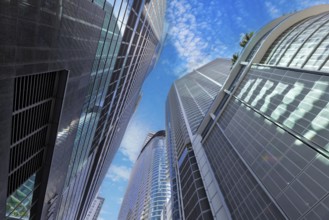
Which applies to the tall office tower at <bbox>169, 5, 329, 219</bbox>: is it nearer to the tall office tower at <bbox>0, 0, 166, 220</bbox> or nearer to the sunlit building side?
the sunlit building side

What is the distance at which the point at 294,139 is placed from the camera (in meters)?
22.1

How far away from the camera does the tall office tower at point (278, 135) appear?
Result: 18922 mm

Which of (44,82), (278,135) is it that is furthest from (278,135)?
(44,82)

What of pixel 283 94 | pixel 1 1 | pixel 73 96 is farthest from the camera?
pixel 283 94

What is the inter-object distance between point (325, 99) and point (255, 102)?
1303 cm

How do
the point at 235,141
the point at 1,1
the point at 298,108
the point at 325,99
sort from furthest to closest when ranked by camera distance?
1. the point at 235,141
2. the point at 298,108
3. the point at 325,99
4. the point at 1,1

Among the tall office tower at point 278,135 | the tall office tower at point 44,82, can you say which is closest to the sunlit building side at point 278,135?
the tall office tower at point 278,135

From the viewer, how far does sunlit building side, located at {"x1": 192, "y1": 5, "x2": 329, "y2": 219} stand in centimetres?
1892

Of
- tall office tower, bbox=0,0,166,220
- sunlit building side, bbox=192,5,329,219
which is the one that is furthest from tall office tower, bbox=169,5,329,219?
tall office tower, bbox=0,0,166,220

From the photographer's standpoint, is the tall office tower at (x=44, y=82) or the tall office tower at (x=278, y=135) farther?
the tall office tower at (x=278, y=135)

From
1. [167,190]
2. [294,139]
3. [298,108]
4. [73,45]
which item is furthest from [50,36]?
[167,190]

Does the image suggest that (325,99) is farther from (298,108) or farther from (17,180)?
(17,180)

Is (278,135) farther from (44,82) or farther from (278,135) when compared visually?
(44,82)

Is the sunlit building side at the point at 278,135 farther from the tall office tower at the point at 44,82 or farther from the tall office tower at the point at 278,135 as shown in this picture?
→ the tall office tower at the point at 44,82
